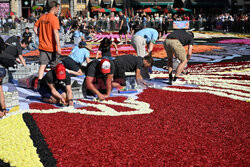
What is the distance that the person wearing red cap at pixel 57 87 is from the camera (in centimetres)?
624

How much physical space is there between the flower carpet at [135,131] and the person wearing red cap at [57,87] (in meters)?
0.19

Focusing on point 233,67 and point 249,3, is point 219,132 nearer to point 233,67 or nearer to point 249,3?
point 233,67

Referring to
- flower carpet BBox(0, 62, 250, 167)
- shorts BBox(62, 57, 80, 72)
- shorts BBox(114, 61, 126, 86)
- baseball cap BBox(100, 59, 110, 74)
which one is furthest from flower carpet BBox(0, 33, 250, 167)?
shorts BBox(62, 57, 80, 72)

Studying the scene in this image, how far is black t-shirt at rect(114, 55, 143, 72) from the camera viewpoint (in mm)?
7598

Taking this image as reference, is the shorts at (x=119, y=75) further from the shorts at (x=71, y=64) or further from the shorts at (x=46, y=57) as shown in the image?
the shorts at (x=71, y=64)

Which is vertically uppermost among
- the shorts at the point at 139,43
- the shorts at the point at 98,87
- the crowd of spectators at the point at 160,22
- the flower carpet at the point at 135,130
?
the crowd of spectators at the point at 160,22

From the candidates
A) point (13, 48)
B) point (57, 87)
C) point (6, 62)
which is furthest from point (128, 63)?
point (13, 48)

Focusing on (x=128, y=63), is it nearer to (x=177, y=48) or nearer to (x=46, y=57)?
(x=177, y=48)

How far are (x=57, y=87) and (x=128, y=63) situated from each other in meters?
1.72

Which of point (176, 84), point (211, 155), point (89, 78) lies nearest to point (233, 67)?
point (176, 84)

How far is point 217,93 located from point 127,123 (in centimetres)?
299

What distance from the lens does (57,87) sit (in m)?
6.89

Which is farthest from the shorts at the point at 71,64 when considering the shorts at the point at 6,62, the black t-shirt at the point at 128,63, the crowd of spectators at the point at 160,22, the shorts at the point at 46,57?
the crowd of spectators at the point at 160,22

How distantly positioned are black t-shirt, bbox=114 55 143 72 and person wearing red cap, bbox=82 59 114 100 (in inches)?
17.2
